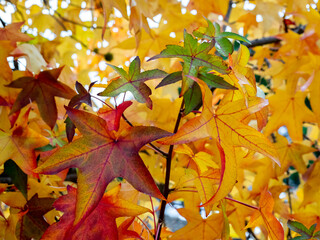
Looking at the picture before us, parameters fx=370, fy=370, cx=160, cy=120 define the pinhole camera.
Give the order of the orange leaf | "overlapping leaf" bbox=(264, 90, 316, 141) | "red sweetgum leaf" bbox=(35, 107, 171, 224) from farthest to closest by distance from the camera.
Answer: "overlapping leaf" bbox=(264, 90, 316, 141) → the orange leaf → "red sweetgum leaf" bbox=(35, 107, 171, 224)

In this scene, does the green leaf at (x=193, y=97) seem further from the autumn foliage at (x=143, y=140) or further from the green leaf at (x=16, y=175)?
the green leaf at (x=16, y=175)

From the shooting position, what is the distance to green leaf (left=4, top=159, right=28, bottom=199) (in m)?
0.58

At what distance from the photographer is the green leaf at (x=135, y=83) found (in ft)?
1.59

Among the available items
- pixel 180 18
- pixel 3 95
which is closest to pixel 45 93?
pixel 3 95

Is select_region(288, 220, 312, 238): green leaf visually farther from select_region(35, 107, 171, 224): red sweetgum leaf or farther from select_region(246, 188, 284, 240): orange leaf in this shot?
select_region(35, 107, 171, 224): red sweetgum leaf

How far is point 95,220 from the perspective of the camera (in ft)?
1.62

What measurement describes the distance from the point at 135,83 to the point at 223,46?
0.13 metres

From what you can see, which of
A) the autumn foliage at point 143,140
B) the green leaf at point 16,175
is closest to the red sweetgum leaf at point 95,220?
the autumn foliage at point 143,140

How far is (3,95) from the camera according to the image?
0.67 meters

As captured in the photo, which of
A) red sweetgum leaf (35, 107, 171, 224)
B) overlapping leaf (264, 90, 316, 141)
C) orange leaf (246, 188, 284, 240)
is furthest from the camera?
overlapping leaf (264, 90, 316, 141)

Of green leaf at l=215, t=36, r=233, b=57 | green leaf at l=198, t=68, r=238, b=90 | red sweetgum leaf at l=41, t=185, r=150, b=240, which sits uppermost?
green leaf at l=215, t=36, r=233, b=57

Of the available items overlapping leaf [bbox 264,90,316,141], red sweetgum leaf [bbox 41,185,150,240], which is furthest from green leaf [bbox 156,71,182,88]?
overlapping leaf [bbox 264,90,316,141]

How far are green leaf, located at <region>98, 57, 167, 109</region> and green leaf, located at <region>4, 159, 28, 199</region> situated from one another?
221mm

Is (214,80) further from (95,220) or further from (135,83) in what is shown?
(95,220)
